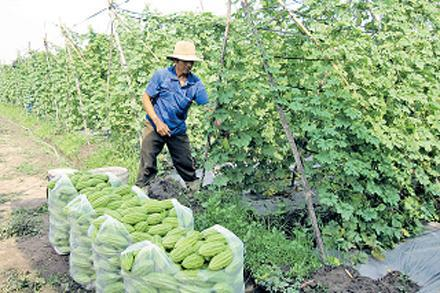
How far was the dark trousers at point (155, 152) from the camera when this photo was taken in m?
5.84

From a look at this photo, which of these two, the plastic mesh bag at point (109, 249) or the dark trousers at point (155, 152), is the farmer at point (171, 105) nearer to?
the dark trousers at point (155, 152)

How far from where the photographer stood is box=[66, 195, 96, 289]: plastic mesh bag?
3.83 metres

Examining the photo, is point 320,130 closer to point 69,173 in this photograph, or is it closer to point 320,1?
point 320,1

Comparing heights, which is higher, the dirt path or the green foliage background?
the green foliage background

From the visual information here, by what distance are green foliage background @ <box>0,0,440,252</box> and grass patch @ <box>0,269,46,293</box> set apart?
203 centimetres

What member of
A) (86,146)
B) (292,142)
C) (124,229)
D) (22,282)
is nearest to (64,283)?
(22,282)

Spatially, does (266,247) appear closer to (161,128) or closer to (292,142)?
(292,142)

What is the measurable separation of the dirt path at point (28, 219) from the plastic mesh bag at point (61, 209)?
0.20m

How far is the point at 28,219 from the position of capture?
5832 millimetres

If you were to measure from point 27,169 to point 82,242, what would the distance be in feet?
19.4

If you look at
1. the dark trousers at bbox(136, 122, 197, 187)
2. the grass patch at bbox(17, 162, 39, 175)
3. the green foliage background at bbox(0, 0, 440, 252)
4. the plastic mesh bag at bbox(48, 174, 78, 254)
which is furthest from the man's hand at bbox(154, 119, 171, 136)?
the grass patch at bbox(17, 162, 39, 175)

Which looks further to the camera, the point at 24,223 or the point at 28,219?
the point at 28,219

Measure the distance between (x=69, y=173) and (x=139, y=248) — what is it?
2.28 m

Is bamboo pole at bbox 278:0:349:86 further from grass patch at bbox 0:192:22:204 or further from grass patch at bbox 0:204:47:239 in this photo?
grass patch at bbox 0:192:22:204
